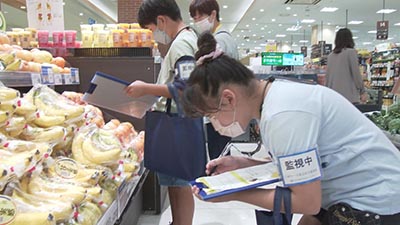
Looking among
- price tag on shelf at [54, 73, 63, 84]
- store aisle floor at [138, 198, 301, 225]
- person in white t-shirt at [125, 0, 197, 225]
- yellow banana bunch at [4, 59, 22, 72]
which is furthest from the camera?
store aisle floor at [138, 198, 301, 225]

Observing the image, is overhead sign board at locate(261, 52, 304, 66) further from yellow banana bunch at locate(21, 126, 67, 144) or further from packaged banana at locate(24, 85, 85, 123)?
yellow banana bunch at locate(21, 126, 67, 144)

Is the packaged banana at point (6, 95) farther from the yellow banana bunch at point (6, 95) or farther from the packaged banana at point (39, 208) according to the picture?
the packaged banana at point (39, 208)

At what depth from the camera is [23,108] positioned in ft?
4.92

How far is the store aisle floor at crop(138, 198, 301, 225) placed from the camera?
2949 mm

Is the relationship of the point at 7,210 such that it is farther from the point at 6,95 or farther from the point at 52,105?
the point at 52,105

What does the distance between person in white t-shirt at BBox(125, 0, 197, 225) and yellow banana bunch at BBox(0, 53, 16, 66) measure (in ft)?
1.85

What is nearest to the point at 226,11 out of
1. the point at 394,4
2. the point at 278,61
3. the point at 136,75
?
the point at 394,4

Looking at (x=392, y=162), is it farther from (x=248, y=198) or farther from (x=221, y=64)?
(x=221, y=64)

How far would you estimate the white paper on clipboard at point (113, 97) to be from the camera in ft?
6.27

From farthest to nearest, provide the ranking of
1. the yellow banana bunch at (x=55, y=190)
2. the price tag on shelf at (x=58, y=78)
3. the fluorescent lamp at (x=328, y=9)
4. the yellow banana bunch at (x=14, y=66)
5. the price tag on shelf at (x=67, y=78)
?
the fluorescent lamp at (x=328, y=9) < the price tag on shelf at (x=67, y=78) < the price tag on shelf at (x=58, y=78) < the yellow banana bunch at (x=14, y=66) < the yellow banana bunch at (x=55, y=190)

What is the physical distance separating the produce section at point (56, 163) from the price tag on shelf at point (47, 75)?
0.34 m

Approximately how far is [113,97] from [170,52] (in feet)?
1.28

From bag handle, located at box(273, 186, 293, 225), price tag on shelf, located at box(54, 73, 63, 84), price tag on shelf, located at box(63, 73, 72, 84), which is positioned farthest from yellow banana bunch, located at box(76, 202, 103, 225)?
price tag on shelf, located at box(63, 73, 72, 84)

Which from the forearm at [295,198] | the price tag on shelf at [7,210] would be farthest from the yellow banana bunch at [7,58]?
the forearm at [295,198]
